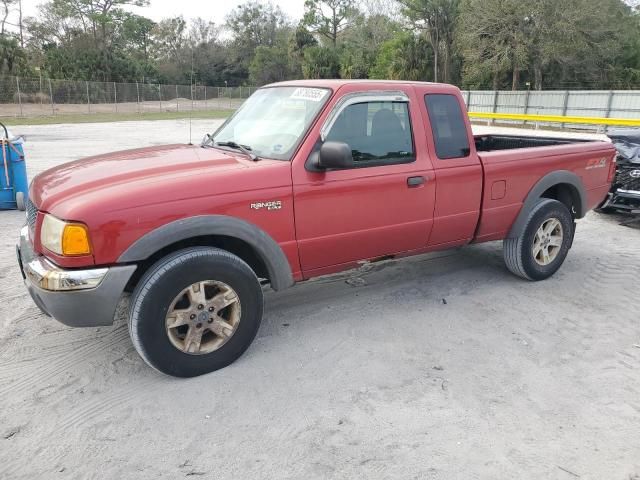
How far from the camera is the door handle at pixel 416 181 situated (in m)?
4.18

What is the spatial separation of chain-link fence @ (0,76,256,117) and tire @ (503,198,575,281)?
2674 centimetres

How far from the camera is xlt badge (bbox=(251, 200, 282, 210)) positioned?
11.6 ft

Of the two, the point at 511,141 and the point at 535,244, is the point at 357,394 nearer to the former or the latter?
the point at 535,244

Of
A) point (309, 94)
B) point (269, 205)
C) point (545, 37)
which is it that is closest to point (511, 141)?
point (309, 94)

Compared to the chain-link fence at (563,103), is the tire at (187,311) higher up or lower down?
lower down

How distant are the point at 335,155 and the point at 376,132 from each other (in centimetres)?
73

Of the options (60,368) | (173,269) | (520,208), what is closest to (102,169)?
(173,269)

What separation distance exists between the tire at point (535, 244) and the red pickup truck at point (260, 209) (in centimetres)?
2

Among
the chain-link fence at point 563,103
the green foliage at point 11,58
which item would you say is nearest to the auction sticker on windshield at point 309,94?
the chain-link fence at point 563,103

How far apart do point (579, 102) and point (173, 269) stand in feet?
104

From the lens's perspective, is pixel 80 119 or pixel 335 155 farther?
pixel 80 119

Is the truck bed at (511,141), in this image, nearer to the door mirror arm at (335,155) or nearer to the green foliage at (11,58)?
the door mirror arm at (335,155)

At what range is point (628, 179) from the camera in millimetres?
7508

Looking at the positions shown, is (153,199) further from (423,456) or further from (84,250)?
(423,456)
